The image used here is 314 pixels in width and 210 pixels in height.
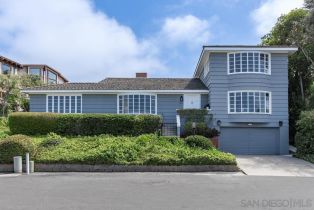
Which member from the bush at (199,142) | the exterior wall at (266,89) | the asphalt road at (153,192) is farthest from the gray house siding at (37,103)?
the asphalt road at (153,192)

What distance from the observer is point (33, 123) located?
2819cm

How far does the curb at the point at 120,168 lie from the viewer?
20.0 m

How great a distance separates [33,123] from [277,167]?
599 inches

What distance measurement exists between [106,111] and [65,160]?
39.0ft

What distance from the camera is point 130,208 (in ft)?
34.7

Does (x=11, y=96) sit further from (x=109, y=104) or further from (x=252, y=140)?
(x=252, y=140)

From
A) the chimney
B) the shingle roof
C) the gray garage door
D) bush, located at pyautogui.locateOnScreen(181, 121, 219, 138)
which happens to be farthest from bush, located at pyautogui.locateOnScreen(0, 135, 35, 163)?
the chimney

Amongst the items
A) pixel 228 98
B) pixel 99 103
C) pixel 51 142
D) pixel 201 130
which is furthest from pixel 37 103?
A: pixel 228 98

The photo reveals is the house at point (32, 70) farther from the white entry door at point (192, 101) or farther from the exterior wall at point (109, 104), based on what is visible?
the white entry door at point (192, 101)

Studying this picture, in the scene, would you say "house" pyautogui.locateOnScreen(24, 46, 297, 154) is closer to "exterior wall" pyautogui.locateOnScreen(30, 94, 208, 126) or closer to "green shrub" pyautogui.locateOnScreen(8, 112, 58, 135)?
"exterior wall" pyautogui.locateOnScreen(30, 94, 208, 126)

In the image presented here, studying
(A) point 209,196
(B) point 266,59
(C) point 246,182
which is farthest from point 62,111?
(A) point 209,196

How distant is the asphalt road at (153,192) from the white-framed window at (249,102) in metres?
12.0

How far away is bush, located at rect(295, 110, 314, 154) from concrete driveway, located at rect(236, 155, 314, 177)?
43.4 inches

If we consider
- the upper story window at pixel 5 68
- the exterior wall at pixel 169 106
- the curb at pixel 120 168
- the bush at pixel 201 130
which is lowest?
the curb at pixel 120 168
